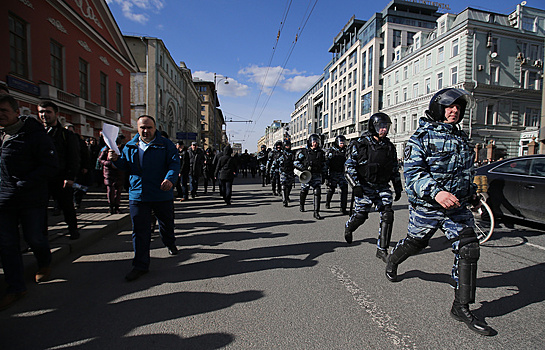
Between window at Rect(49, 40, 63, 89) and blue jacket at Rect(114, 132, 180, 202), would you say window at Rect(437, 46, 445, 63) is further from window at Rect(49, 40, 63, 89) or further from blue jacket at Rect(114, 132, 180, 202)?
blue jacket at Rect(114, 132, 180, 202)

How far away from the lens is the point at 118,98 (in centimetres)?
2023

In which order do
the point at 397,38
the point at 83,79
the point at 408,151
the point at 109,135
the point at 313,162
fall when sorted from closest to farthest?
1. the point at 408,151
2. the point at 109,135
3. the point at 313,162
4. the point at 83,79
5. the point at 397,38

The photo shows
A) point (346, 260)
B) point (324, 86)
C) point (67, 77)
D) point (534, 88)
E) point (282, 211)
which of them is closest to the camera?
point (346, 260)

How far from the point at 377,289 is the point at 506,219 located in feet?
15.8

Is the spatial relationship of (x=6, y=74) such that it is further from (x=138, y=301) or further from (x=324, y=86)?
(x=324, y=86)

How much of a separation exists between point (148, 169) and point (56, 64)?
536 inches

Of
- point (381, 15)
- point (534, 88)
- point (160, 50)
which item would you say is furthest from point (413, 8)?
point (160, 50)

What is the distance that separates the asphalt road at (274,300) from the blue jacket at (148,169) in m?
1.01

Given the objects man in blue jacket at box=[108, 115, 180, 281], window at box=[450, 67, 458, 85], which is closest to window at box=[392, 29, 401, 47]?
window at box=[450, 67, 458, 85]

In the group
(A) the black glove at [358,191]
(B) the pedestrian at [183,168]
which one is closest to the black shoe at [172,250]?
(A) the black glove at [358,191]

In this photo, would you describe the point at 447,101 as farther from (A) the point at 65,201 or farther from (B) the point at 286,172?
(B) the point at 286,172

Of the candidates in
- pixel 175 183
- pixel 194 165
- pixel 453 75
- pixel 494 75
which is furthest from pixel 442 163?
pixel 494 75

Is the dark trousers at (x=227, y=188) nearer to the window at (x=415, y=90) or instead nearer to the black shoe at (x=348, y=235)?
the black shoe at (x=348, y=235)

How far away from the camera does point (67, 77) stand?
547 inches
